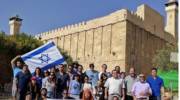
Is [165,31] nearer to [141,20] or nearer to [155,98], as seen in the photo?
[141,20]

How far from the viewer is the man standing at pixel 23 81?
1534cm

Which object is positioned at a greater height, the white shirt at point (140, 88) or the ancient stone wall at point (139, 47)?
the ancient stone wall at point (139, 47)

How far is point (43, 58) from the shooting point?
1705 cm

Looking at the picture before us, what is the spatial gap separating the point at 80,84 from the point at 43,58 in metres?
1.77


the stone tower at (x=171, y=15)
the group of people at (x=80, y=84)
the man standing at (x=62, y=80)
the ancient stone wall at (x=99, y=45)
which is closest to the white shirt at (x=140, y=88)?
the group of people at (x=80, y=84)

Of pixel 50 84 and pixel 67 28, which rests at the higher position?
pixel 67 28

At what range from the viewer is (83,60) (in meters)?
62.4

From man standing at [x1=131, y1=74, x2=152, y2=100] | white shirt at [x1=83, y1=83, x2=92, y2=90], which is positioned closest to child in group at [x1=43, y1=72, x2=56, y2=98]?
white shirt at [x1=83, y1=83, x2=92, y2=90]

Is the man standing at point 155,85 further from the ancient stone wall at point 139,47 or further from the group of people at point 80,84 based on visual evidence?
the ancient stone wall at point 139,47

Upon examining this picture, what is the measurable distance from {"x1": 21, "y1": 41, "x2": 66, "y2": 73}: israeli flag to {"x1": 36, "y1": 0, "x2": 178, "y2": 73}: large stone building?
38.6 metres

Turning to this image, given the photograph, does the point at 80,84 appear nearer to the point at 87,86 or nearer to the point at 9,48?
the point at 87,86

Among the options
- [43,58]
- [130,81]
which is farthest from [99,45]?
[130,81]

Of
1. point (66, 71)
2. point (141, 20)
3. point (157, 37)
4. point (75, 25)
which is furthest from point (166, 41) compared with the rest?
point (66, 71)

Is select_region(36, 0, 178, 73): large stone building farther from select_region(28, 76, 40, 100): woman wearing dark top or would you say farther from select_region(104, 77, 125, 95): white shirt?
select_region(104, 77, 125, 95): white shirt
